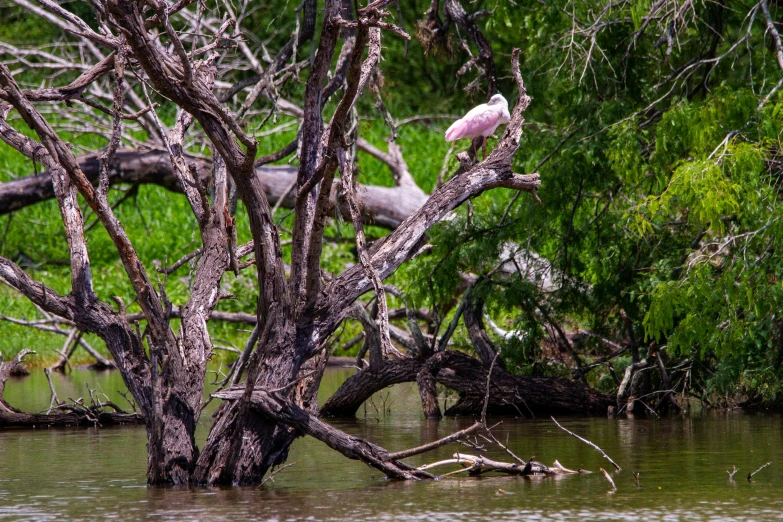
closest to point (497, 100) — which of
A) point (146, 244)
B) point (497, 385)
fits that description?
point (497, 385)

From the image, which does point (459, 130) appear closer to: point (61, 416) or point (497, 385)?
point (497, 385)

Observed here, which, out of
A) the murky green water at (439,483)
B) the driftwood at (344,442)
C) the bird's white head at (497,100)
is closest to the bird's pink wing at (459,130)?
the bird's white head at (497,100)

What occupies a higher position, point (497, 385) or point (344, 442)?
point (497, 385)

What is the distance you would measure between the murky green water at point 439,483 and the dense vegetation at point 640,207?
3.31 feet

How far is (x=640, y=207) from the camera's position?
33.3ft

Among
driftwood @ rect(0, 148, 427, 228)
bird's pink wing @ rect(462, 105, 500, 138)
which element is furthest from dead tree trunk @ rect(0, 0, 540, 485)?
driftwood @ rect(0, 148, 427, 228)

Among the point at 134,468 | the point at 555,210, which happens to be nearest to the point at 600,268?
the point at 555,210

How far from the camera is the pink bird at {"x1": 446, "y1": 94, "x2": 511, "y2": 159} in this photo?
11.0 metres

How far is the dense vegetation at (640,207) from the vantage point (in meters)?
9.73

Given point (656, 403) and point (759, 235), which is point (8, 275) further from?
point (656, 403)

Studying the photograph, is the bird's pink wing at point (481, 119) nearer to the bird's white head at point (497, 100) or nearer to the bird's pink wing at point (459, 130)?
the bird's pink wing at point (459, 130)

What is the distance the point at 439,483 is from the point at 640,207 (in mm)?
3742

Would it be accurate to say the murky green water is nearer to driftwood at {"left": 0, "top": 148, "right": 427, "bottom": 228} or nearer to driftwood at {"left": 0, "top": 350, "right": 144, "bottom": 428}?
driftwood at {"left": 0, "top": 350, "right": 144, "bottom": 428}

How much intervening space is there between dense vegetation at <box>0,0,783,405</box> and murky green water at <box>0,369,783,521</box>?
3.31 feet
